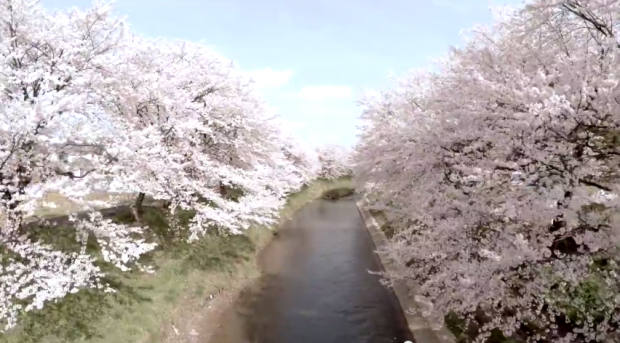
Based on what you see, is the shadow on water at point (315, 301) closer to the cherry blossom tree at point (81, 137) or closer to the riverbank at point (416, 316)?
the riverbank at point (416, 316)

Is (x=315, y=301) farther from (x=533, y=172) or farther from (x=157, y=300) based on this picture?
(x=533, y=172)

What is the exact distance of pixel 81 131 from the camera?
963cm

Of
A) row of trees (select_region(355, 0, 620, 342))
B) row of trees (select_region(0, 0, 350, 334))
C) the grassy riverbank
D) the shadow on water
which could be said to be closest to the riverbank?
the shadow on water

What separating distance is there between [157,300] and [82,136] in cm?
598

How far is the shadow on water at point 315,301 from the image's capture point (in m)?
13.1

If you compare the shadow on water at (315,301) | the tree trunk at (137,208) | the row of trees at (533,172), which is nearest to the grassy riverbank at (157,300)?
the tree trunk at (137,208)

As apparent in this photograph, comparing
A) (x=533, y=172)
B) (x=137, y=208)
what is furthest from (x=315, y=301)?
(x=533, y=172)

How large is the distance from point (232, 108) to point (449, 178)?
42.8ft

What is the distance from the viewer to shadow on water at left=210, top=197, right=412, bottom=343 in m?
13.1

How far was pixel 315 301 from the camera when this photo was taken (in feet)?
53.4

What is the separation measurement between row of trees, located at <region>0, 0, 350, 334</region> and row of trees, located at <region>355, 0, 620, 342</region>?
724cm

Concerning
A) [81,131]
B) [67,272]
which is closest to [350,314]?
[67,272]

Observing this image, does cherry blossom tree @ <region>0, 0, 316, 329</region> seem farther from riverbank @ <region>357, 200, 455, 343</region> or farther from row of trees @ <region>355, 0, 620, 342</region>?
row of trees @ <region>355, 0, 620, 342</region>

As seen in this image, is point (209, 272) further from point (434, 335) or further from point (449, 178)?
point (449, 178)
